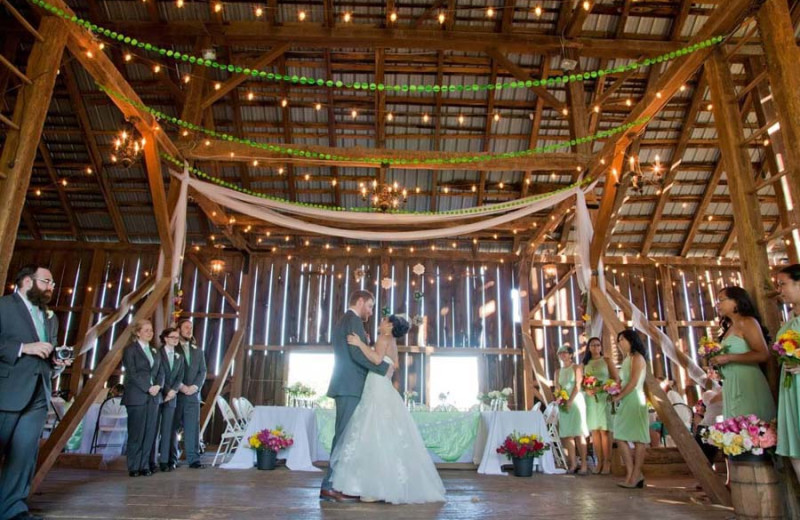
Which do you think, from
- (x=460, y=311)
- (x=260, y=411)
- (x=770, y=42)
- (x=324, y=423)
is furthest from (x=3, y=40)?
(x=770, y=42)

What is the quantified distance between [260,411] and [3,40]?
6979 millimetres

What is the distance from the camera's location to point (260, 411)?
22.1 ft

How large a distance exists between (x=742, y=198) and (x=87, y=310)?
35.9 feet

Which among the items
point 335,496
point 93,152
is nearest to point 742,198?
point 335,496

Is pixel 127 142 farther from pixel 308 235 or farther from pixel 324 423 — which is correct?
pixel 308 235

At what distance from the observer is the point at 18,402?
3.20 metres

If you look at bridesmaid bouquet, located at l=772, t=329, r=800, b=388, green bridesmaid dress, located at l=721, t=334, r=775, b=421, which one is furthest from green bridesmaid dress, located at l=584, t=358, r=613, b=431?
bridesmaid bouquet, located at l=772, t=329, r=800, b=388

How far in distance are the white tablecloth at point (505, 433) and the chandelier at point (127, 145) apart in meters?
5.06

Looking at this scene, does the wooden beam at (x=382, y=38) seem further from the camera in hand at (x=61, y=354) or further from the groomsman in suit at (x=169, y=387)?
the camera in hand at (x=61, y=354)

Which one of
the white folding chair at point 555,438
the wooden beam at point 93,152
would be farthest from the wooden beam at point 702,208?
the wooden beam at point 93,152

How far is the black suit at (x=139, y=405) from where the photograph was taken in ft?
17.2

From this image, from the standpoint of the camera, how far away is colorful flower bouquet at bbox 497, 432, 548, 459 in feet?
19.5

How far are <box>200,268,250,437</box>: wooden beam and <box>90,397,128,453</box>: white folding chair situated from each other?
1412mm

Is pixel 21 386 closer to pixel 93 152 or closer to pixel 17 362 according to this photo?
pixel 17 362
